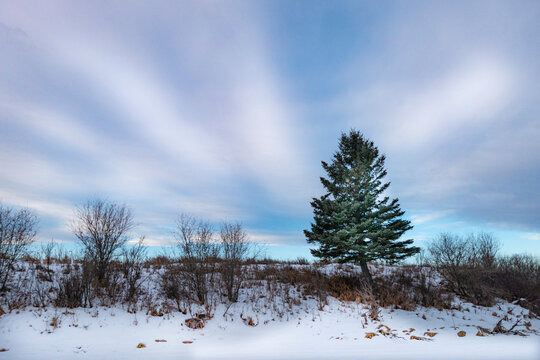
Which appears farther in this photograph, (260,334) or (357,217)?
(357,217)

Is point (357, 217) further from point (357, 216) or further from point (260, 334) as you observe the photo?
point (260, 334)

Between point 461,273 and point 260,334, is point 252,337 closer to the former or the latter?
point 260,334

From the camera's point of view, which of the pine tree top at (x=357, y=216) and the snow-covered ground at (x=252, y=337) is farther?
the pine tree top at (x=357, y=216)

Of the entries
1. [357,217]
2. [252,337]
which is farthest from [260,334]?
[357,217]

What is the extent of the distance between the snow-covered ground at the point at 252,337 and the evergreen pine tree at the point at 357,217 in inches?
Answer: 125

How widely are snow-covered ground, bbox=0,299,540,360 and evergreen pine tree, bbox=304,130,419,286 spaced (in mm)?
3176

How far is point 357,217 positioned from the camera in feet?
50.8

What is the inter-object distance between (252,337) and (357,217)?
8.86 m

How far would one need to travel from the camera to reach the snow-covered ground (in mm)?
8055

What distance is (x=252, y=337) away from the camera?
10445mm

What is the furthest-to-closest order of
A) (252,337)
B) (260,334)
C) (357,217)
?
1. (357,217)
2. (260,334)
3. (252,337)

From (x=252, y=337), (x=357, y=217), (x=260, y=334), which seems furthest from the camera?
(x=357, y=217)

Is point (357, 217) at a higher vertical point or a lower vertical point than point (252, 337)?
higher

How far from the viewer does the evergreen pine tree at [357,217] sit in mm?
14602
